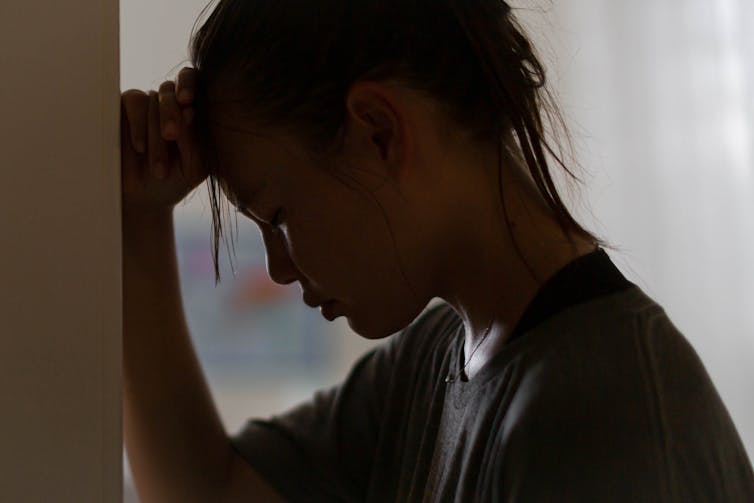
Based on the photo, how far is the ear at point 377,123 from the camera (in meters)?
0.55

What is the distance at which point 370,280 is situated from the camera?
606mm

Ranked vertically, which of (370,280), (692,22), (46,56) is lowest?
(370,280)

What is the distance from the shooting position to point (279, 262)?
64 centimetres

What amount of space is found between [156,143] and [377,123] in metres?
0.15

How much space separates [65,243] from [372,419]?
1.29 ft

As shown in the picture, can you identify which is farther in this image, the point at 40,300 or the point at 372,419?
the point at 372,419

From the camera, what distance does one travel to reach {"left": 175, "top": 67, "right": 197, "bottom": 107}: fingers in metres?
0.59

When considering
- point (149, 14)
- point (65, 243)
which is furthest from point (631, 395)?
point (149, 14)

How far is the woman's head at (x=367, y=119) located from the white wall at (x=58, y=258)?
12 centimetres

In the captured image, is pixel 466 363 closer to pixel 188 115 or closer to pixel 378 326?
pixel 378 326

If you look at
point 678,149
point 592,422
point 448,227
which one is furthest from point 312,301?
point 678,149

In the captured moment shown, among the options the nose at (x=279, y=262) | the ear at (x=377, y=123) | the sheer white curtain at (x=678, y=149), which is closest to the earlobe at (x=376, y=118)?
the ear at (x=377, y=123)

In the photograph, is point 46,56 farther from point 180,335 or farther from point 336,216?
point 180,335

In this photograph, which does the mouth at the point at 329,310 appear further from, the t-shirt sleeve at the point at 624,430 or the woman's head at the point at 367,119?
the t-shirt sleeve at the point at 624,430
